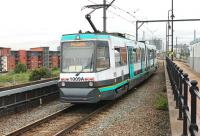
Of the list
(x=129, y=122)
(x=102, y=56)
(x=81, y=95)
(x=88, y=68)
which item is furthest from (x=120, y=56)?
(x=129, y=122)

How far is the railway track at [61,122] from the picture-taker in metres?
9.98

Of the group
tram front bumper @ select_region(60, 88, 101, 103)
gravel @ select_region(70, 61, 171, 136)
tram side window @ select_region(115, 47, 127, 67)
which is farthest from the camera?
tram side window @ select_region(115, 47, 127, 67)

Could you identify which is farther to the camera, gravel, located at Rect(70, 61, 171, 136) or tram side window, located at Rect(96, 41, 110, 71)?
tram side window, located at Rect(96, 41, 110, 71)

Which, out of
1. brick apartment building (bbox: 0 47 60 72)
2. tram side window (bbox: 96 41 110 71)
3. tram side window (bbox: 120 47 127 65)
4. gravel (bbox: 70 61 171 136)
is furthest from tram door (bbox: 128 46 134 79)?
brick apartment building (bbox: 0 47 60 72)

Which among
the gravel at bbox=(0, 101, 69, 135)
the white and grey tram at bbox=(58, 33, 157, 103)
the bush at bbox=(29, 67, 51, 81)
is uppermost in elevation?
the white and grey tram at bbox=(58, 33, 157, 103)

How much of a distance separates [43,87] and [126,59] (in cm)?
420

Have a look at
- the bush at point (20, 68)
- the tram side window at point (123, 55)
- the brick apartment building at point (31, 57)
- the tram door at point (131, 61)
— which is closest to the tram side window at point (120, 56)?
the tram side window at point (123, 55)

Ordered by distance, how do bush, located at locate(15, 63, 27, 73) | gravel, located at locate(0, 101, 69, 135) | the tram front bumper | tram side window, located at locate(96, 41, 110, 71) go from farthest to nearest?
bush, located at locate(15, 63, 27, 73) < tram side window, located at locate(96, 41, 110, 71) < the tram front bumper < gravel, located at locate(0, 101, 69, 135)

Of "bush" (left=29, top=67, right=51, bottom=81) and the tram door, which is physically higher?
the tram door

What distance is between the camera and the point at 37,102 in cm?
1533

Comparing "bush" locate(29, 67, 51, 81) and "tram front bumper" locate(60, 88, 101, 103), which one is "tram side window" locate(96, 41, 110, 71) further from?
"bush" locate(29, 67, 51, 81)

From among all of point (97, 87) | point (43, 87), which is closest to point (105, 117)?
point (97, 87)

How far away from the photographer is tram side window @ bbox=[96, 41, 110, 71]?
13.5 metres

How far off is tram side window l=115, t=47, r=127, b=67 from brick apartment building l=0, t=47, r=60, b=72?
36.9 metres
